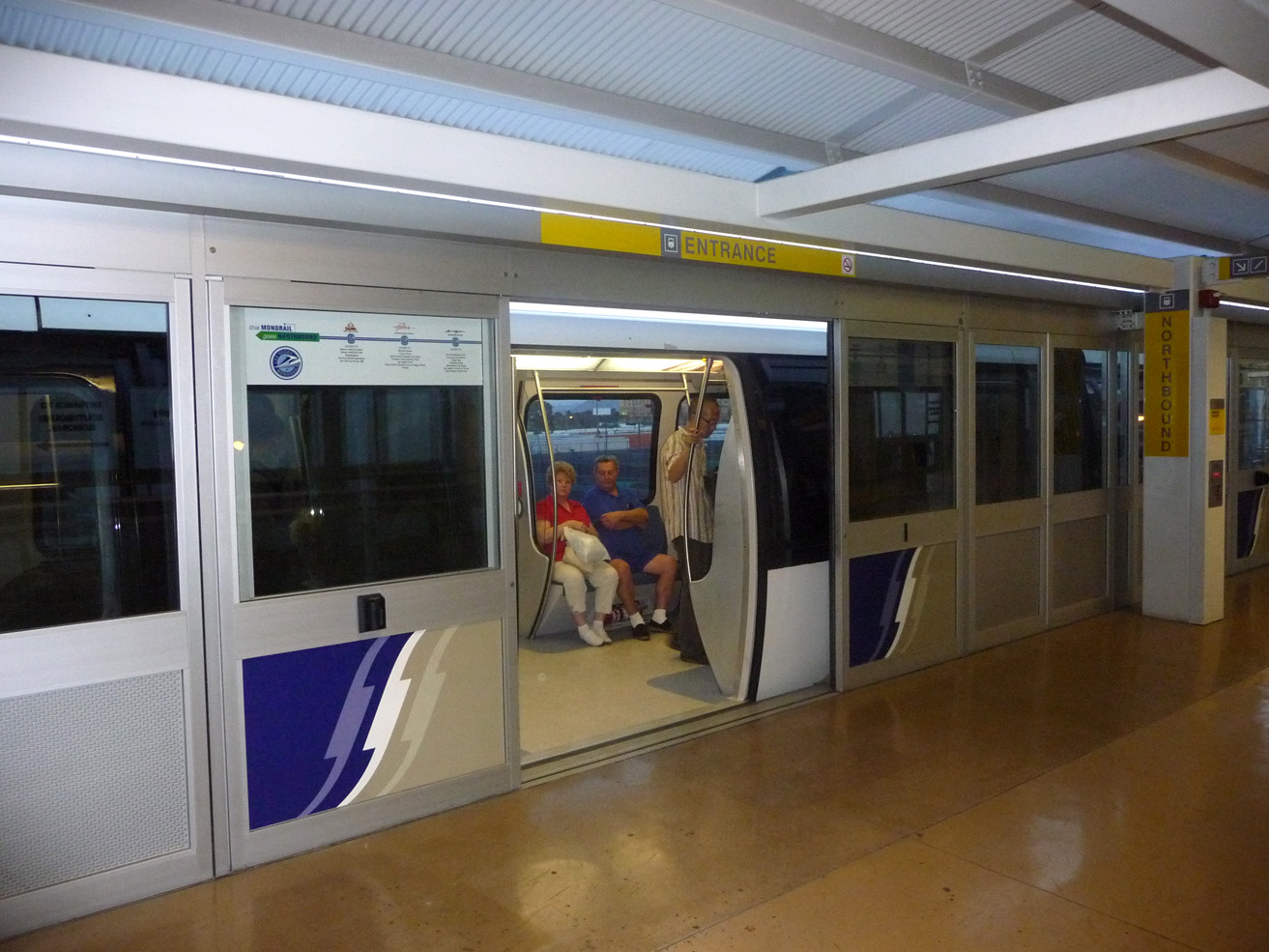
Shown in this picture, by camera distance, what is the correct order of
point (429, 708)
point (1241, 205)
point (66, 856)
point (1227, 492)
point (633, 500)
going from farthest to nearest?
point (1227, 492)
point (633, 500)
point (1241, 205)
point (429, 708)
point (66, 856)

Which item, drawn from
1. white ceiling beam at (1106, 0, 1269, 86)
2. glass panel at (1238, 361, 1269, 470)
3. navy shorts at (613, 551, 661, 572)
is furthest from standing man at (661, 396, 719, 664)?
glass panel at (1238, 361, 1269, 470)

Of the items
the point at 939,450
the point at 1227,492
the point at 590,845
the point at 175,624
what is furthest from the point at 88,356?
the point at 1227,492

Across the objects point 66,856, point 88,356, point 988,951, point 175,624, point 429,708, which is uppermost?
point 88,356

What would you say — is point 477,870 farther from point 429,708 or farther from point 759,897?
point 759,897

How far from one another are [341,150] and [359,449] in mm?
1158

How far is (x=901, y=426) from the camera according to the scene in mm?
6031

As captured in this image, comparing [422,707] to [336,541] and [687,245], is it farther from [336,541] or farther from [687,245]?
[687,245]

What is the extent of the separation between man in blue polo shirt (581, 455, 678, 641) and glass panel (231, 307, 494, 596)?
11.0ft

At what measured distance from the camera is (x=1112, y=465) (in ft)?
25.2

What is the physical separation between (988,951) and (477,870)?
68.8 inches

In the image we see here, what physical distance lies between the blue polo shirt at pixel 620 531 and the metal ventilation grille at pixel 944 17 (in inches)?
198

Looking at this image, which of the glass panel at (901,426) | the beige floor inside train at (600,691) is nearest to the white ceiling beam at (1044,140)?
the glass panel at (901,426)

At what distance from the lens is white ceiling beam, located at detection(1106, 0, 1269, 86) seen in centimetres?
241

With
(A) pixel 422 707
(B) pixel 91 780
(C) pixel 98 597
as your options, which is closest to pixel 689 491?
(A) pixel 422 707
